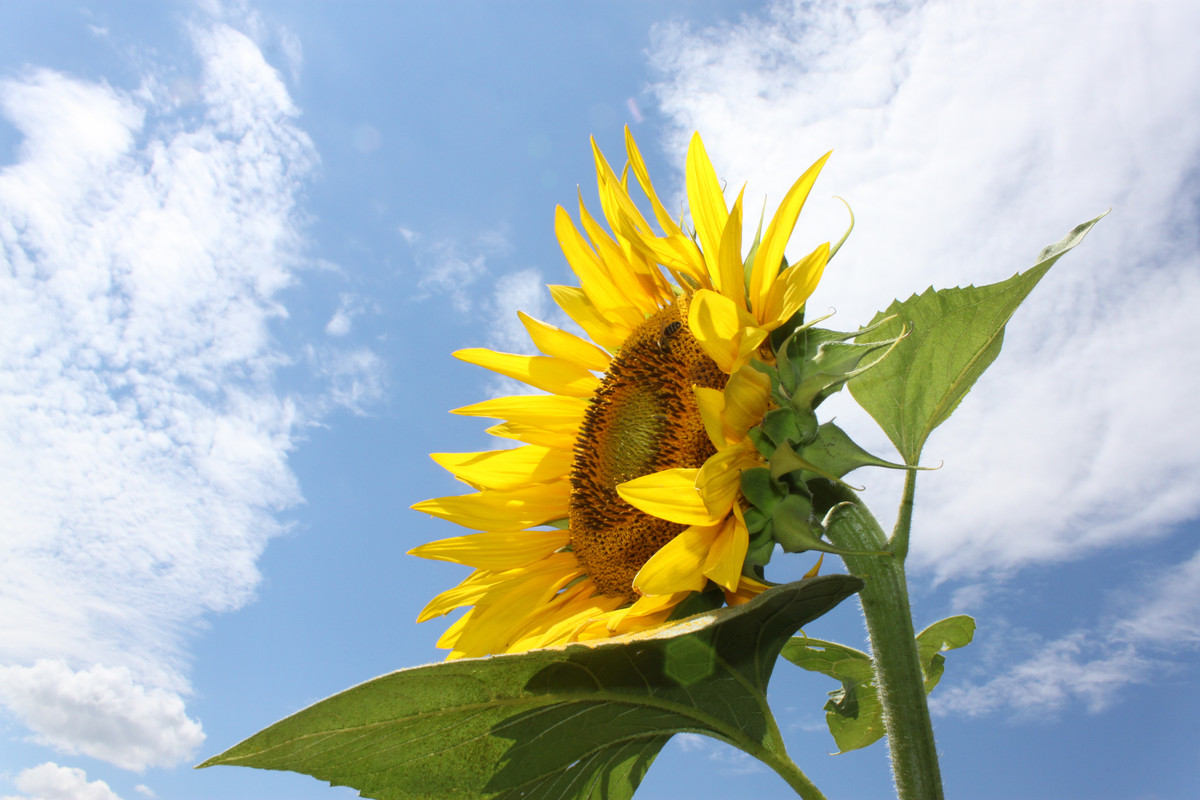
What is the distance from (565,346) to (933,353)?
1.09 meters

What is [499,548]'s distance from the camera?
7.82 feet

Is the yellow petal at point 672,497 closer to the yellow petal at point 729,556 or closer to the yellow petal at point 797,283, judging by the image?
the yellow petal at point 729,556

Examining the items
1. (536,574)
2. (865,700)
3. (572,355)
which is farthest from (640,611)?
(865,700)

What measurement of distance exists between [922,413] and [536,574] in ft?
3.73

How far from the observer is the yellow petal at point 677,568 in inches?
65.6

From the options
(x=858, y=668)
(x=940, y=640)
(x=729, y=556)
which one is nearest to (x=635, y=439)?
(x=729, y=556)

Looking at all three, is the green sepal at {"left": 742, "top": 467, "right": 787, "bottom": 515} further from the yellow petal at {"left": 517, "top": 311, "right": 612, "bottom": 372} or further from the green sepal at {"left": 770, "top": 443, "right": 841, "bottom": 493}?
the yellow petal at {"left": 517, "top": 311, "right": 612, "bottom": 372}

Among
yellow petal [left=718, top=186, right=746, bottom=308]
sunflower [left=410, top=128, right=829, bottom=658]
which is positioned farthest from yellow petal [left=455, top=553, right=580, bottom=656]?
yellow petal [left=718, top=186, right=746, bottom=308]

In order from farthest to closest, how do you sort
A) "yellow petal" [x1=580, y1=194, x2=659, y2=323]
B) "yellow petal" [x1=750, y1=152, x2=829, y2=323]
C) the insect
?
"yellow petal" [x1=580, y1=194, x2=659, y2=323] < the insect < "yellow petal" [x1=750, y1=152, x2=829, y2=323]

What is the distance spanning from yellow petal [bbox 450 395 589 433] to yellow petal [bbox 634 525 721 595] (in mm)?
844

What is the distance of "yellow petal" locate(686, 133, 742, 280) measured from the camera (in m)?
1.99

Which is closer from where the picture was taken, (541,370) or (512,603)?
(512,603)

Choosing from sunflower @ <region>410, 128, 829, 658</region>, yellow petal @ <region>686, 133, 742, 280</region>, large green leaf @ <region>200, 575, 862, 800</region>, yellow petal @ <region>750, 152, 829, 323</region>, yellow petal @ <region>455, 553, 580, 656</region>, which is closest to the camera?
large green leaf @ <region>200, 575, 862, 800</region>

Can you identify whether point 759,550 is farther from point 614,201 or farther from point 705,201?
point 614,201
